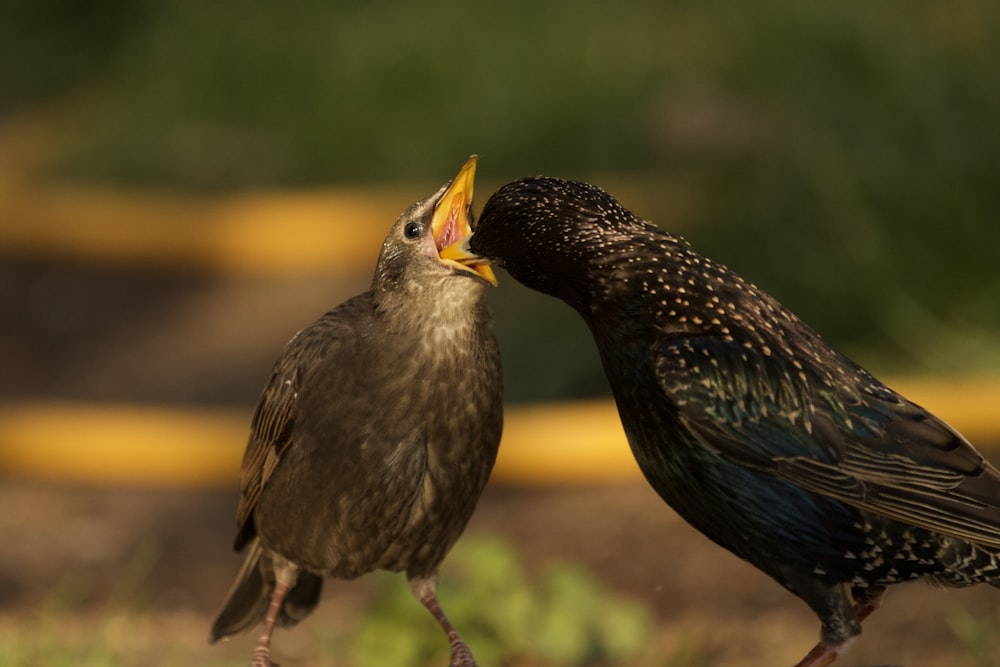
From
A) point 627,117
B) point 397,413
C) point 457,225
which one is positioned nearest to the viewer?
point 397,413

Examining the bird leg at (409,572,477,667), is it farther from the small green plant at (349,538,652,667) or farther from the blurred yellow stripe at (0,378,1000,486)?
the blurred yellow stripe at (0,378,1000,486)

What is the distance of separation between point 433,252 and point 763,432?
0.85m

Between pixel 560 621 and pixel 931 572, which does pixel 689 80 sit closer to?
pixel 560 621

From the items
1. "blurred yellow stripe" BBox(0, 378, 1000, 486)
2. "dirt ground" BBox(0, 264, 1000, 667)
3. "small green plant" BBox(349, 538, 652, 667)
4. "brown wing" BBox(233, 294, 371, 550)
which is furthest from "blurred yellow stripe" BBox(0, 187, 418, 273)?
"brown wing" BBox(233, 294, 371, 550)

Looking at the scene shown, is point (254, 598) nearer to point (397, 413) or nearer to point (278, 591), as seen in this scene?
point (278, 591)

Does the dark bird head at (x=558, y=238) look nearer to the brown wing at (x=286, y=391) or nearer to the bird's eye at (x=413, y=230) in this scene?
the bird's eye at (x=413, y=230)

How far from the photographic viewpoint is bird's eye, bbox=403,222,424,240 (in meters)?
3.89

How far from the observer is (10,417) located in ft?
23.6

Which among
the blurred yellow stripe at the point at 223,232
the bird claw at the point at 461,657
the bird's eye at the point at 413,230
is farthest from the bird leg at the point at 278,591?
the blurred yellow stripe at the point at 223,232

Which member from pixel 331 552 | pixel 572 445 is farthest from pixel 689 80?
pixel 331 552

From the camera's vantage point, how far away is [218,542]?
663 centimetres

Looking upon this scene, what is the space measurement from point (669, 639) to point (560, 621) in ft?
1.63

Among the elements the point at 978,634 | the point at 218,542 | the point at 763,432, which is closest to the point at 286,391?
the point at 763,432

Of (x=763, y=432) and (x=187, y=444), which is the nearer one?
(x=763, y=432)
